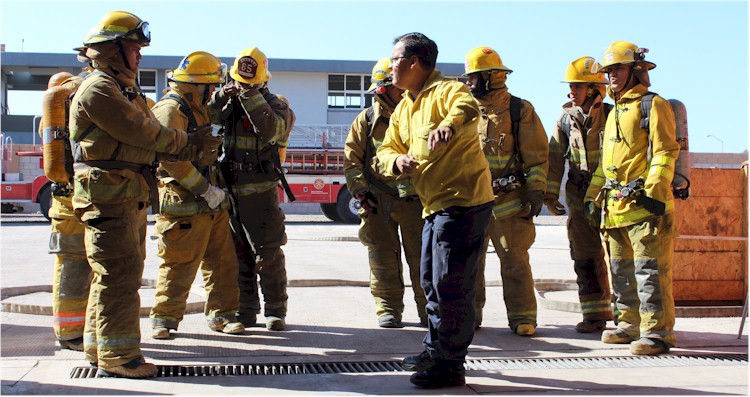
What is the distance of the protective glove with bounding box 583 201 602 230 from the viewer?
584 cm

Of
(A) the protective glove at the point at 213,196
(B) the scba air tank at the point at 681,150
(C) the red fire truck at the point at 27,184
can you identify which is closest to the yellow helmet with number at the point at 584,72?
(B) the scba air tank at the point at 681,150

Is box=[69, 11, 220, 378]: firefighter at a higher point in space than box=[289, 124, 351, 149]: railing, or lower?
lower

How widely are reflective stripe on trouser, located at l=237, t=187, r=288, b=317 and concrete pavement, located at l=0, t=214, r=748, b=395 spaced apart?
0.84 feet

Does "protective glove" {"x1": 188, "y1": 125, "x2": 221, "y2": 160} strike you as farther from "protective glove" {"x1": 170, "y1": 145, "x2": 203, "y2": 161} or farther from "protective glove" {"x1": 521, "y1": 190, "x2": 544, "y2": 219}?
"protective glove" {"x1": 521, "y1": 190, "x2": 544, "y2": 219}

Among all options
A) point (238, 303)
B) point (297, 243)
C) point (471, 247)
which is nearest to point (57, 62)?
point (297, 243)

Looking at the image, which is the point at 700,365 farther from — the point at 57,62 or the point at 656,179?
the point at 57,62

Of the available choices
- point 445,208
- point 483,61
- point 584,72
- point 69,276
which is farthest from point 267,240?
point 584,72

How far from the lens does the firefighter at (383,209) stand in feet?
20.7

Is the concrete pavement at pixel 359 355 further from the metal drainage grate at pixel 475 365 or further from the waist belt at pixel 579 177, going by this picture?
the waist belt at pixel 579 177

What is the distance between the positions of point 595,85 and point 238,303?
3.17 m

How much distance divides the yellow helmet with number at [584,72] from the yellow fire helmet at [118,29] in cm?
323

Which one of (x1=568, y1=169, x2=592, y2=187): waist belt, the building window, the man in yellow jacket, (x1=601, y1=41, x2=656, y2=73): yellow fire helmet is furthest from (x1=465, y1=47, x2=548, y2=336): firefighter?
the building window

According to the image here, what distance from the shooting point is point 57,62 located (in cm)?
3341

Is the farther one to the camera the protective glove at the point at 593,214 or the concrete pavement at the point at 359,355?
the protective glove at the point at 593,214
